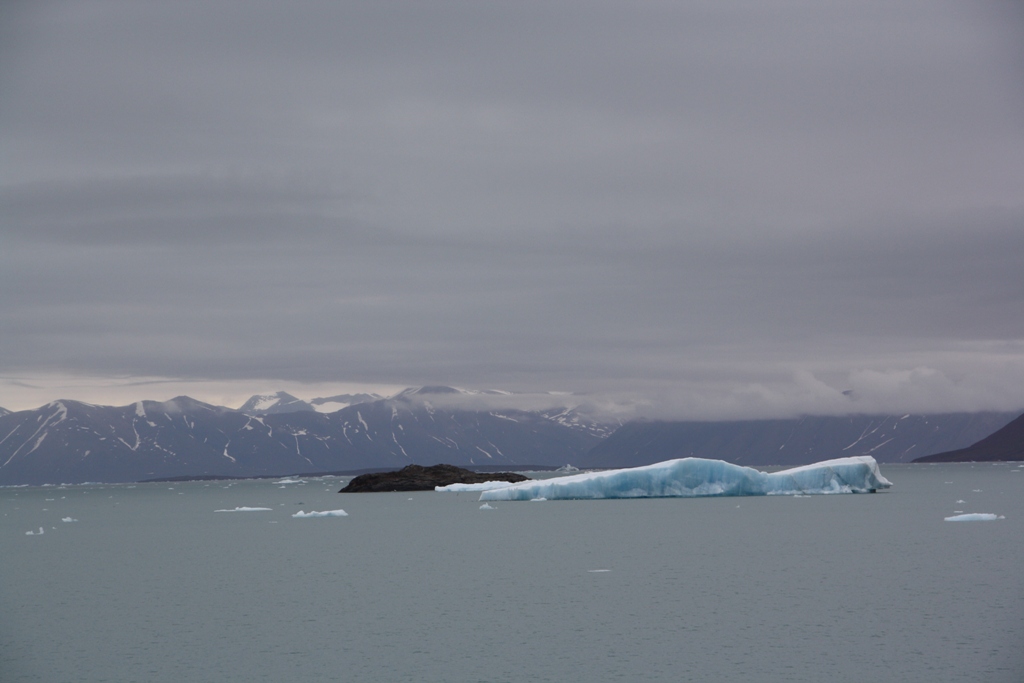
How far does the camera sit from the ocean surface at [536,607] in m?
19.2

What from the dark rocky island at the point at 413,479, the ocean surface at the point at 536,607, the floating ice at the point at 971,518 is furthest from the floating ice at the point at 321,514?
the dark rocky island at the point at 413,479

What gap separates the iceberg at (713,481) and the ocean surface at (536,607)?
78.2 ft

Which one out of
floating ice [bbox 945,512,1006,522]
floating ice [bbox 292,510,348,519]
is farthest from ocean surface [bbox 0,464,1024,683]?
floating ice [bbox 292,510,348,519]

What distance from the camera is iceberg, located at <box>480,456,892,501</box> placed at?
7438 centimetres

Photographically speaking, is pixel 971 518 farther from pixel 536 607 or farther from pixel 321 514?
pixel 321 514

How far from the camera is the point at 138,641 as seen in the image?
2261cm

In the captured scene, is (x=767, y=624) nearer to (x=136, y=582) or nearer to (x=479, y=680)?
(x=479, y=680)

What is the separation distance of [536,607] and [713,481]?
2036 inches

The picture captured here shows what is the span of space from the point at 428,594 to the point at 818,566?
12.5 m

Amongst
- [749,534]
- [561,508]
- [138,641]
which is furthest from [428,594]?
[561,508]

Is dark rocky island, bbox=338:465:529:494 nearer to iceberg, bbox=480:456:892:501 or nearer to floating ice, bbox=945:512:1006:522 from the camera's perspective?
iceberg, bbox=480:456:892:501

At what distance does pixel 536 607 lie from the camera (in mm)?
25688

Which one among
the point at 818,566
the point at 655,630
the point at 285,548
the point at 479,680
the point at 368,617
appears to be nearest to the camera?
the point at 479,680

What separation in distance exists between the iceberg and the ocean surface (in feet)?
78.2
